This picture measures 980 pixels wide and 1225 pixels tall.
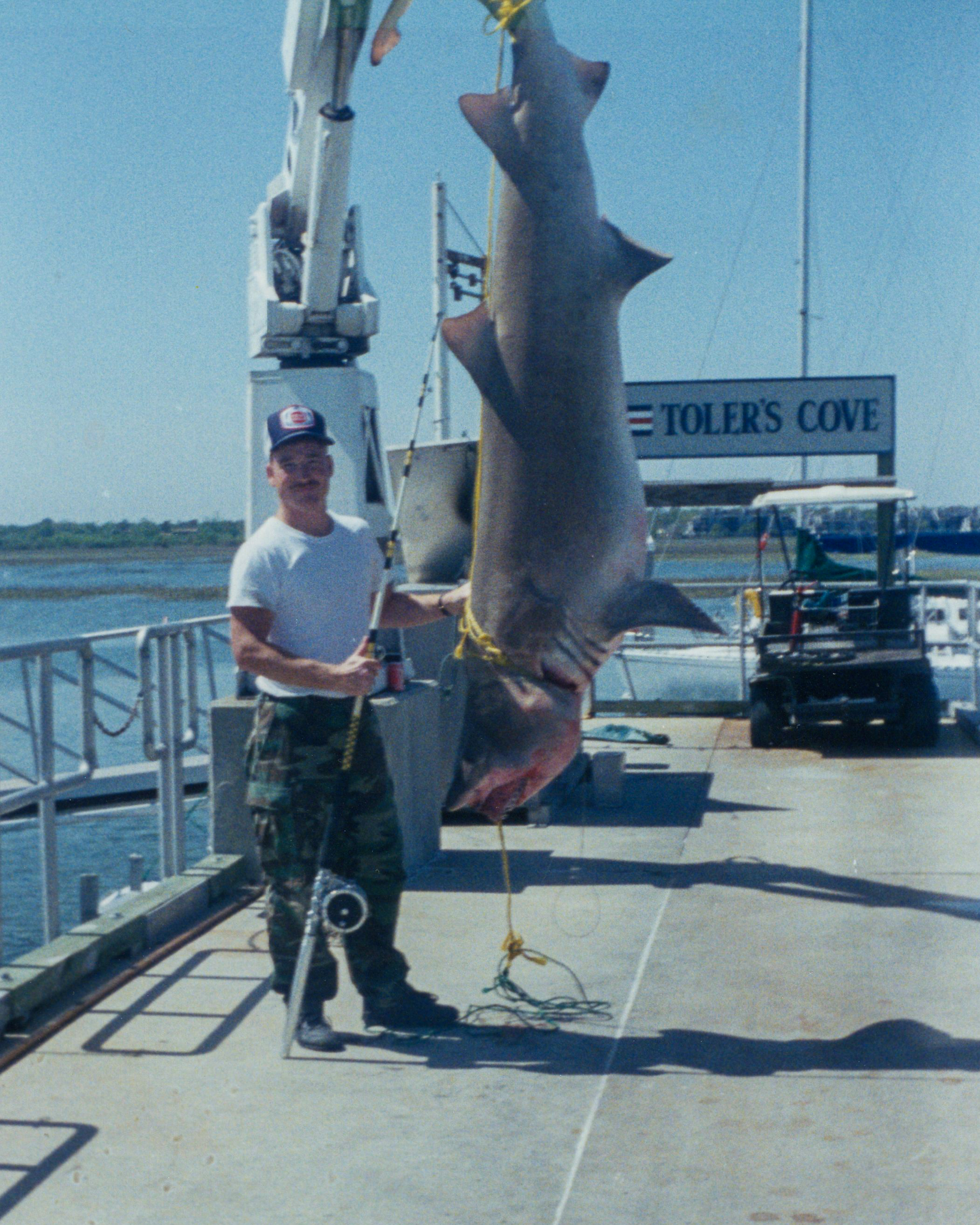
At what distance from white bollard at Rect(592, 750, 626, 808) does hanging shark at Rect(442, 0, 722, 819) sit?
17.4 feet

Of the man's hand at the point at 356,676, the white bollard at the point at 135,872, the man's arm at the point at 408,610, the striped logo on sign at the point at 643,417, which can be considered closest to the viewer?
the man's hand at the point at 356,676

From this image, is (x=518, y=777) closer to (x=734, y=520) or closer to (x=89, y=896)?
(x=89, y=896)

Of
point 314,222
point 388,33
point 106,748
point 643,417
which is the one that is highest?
point 388,33

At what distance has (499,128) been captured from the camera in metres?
3.46

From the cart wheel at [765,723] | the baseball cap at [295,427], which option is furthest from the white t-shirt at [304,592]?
the cart wheel at [765,723]

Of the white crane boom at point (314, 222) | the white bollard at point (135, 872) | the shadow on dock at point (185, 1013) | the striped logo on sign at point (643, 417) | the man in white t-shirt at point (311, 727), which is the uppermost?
the white crane boom at point (314, 222)

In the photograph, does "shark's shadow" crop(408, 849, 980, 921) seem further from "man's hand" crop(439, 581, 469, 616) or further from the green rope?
"man's hand" crop(439, 581, 469, 616)

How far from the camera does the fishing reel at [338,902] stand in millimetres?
4305

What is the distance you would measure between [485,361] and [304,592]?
121 cm

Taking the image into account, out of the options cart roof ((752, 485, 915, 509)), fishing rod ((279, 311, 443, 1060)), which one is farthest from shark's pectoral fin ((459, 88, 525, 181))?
cart roof ((752, 485, 915, 509))

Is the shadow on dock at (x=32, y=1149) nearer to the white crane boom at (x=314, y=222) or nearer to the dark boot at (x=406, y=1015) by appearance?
the dark boot at (x=406, y=1015)

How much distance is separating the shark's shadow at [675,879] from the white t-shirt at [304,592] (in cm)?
244

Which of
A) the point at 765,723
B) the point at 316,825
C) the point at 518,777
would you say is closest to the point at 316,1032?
the point at 316,825

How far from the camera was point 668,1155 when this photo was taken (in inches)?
142
